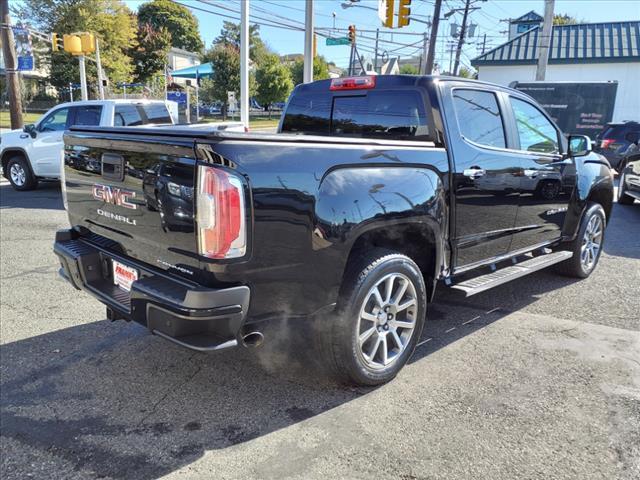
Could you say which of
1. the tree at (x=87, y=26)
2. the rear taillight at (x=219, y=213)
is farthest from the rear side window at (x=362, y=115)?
the tree at (x=87, y=26)

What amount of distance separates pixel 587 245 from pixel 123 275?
16.0ft

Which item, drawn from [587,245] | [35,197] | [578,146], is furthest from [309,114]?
[35,197]

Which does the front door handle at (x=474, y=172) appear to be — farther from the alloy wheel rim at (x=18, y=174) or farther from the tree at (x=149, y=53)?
the tree at (x=149, y=53)

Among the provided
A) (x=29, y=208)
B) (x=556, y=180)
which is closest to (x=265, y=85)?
(x=29, y=208)

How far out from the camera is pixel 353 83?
419 centimetres

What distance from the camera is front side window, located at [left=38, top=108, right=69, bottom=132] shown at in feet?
34.3

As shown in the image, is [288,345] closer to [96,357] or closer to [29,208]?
[96,357]

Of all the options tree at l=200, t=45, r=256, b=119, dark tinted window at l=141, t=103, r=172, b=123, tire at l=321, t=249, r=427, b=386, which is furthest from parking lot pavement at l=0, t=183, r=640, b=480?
tree at l=200, t=45, r=256, b=119

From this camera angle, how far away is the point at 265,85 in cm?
5266

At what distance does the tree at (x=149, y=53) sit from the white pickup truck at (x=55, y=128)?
4220 centimetres

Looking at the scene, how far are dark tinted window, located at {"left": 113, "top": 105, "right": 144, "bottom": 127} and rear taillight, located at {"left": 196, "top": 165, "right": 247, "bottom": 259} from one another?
8107 mm

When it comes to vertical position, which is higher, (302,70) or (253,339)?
(302,70)

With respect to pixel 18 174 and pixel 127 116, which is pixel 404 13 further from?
pixel 18 174

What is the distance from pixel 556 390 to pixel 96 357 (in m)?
3.16
